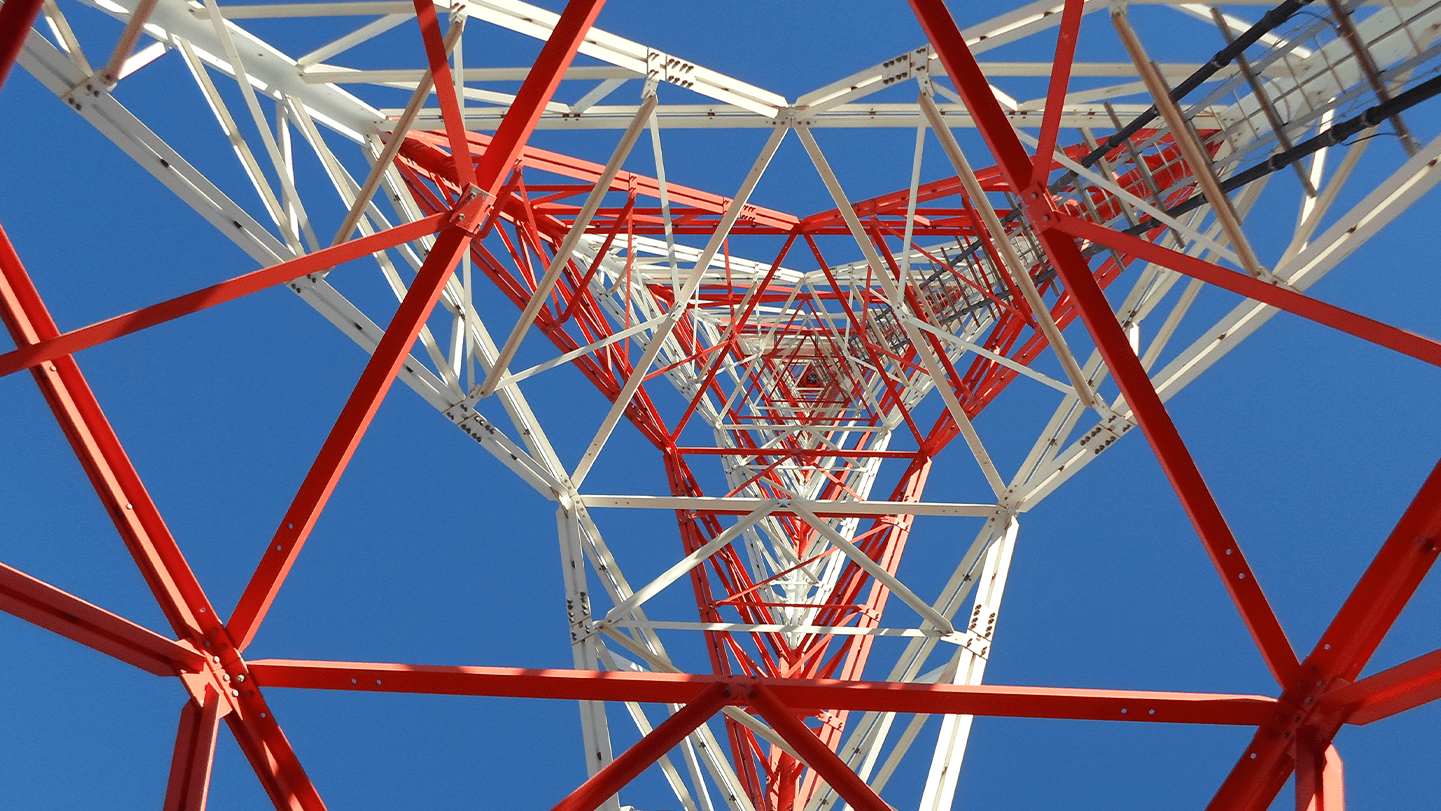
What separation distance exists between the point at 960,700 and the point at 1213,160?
6.22m

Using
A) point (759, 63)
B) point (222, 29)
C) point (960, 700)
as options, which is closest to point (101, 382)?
point (759, 63)

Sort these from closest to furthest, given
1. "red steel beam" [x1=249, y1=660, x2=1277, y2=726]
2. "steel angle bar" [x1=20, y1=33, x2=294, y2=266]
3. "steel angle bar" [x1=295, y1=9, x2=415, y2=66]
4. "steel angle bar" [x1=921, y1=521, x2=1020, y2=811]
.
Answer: "red steel beam" [x1=249, y1=660, x2=1277, y2=726], "steel angle bar" [x1=20, y1=33, x2=294, y2=266], "steel angle bar" [x1=295, y1=9, x2=415, y2=66], "steel angle bar" [x1=921, y1=521, x2=1020, y2=811]

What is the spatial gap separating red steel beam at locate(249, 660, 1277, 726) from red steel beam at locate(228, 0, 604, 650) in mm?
648

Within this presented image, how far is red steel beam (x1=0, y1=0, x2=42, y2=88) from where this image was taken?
483 centimetres

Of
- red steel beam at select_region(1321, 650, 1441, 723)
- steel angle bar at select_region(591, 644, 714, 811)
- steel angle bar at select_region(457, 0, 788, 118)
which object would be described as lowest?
red steel beam at select_region(1321, 650, 1441, 723)

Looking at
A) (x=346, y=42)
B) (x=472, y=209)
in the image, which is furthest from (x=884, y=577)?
(x=346, y=42)

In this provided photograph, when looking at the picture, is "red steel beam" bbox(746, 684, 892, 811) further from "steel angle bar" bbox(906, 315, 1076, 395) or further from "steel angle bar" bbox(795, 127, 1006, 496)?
"steel angle bar" bbox(906, 315, 1076, 395)

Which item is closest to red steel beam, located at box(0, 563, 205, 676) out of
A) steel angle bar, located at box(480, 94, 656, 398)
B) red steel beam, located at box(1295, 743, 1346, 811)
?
steel angle bar, located at box(480, 94, 656, 398)

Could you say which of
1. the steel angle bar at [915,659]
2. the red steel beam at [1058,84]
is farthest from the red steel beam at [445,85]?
the steel angle bar at [915,659]

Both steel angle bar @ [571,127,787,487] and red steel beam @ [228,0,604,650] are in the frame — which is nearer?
red steel beam @ [228,0,604,650]

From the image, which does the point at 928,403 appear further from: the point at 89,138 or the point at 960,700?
the point at 960,700

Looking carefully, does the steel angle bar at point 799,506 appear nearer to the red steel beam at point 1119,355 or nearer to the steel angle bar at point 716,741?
the steel angle bar at point 716,741

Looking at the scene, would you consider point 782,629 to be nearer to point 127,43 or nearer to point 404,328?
point 404,328

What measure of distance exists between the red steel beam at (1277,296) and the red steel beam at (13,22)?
635 cm
